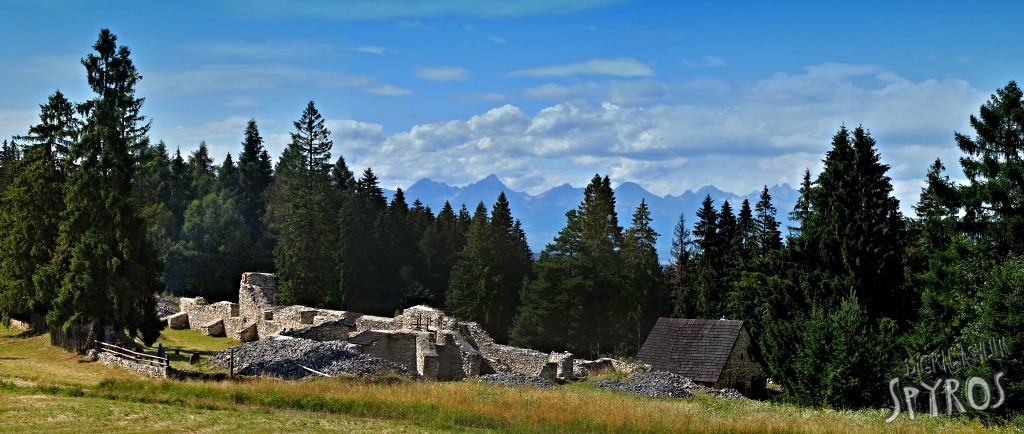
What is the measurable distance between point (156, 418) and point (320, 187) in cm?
4280

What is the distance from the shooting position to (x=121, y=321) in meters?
37.5

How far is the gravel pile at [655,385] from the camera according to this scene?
34.7 m

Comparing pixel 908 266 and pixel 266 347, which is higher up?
pixel 908 266

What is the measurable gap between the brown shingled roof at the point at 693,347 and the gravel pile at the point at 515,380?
7.79 metres

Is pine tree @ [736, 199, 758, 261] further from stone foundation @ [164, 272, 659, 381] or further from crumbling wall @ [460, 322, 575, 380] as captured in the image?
crumbling wall @ [460, 322, 575, 380]

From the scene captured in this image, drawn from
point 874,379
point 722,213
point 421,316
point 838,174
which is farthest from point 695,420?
point 722,213

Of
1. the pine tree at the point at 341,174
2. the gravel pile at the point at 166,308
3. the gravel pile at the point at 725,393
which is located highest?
the pine tree at the point at 341,174

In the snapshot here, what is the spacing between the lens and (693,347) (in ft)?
138

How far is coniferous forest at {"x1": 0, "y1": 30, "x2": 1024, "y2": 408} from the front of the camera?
114 feet

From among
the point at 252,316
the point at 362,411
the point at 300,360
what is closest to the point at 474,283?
the point at 252,316

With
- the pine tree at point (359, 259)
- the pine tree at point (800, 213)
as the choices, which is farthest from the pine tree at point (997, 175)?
the pine tree at point (359, 259)

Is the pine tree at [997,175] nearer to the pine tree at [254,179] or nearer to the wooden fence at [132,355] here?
the wooden fence at [132,355]

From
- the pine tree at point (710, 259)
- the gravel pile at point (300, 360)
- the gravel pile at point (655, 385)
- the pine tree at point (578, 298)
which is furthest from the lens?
the pine tree at point (578, 298)

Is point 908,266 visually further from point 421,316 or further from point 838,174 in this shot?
point 421,316
